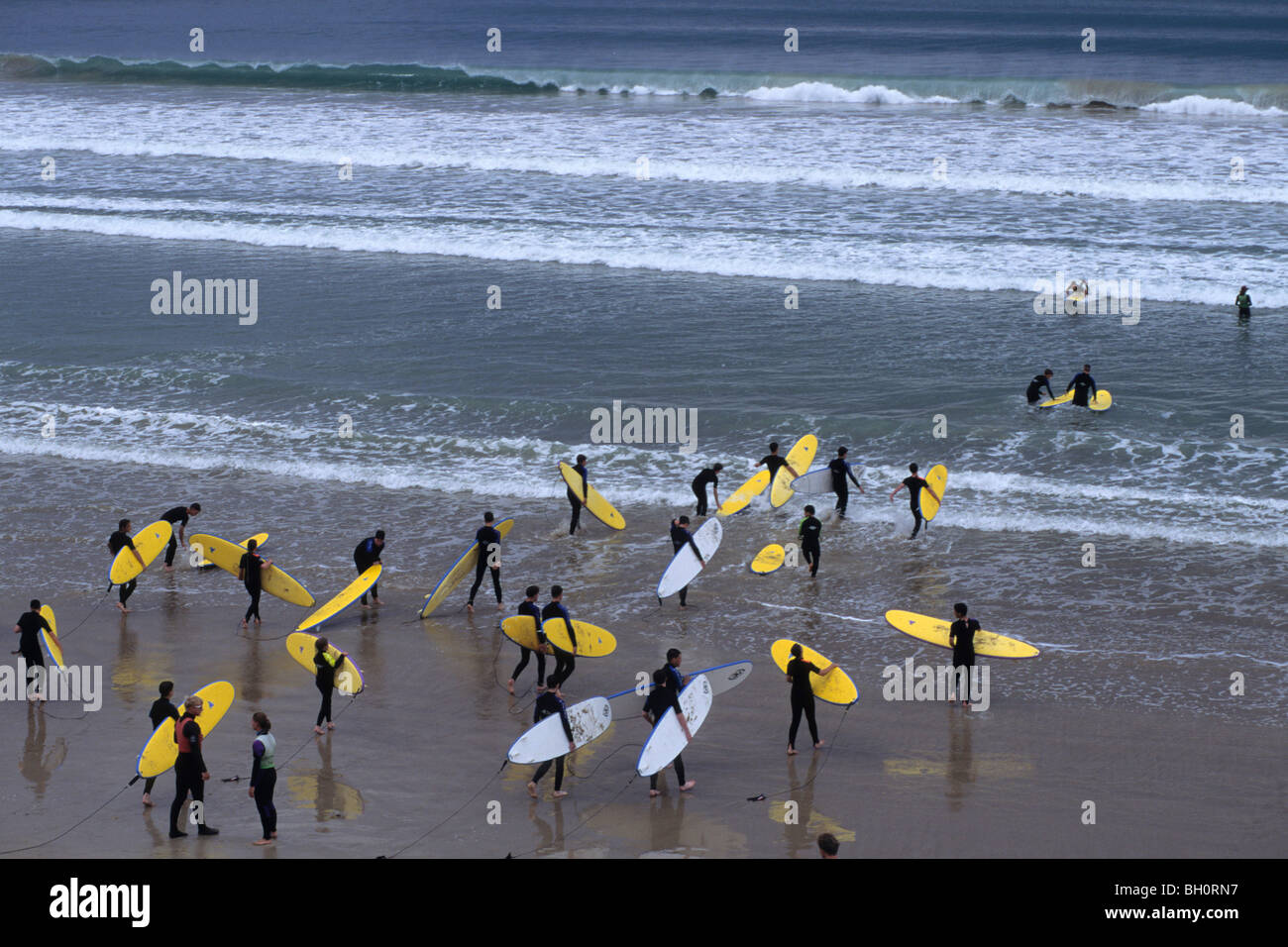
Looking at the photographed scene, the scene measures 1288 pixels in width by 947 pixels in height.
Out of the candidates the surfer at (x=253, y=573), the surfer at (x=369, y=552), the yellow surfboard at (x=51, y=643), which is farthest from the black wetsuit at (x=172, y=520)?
the yellow surfboard at (x=51, y=643)

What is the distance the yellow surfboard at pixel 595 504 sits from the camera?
1736 centimetres

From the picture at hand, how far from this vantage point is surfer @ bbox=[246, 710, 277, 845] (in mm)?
10281

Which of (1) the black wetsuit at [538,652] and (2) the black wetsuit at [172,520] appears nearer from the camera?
(1) the black wetsuit at [538,652]

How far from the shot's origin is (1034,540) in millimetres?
17062

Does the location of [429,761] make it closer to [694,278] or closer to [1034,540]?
[1034,540]

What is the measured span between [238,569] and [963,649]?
8.74m

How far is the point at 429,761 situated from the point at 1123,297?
1995 cm

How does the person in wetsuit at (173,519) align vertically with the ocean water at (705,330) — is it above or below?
below

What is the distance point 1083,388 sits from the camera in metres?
20.9

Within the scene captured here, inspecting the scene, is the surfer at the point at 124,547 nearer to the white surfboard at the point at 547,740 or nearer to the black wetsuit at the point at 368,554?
the black wetsuit at the point at 368,554

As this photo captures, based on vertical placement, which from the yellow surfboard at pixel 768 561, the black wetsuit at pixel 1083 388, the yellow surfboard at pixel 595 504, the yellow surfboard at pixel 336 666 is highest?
the black wetsuit at pixel 1083 388

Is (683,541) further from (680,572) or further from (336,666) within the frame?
(336,666)

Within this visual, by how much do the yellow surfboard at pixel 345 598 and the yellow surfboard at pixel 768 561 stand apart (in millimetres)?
4712
